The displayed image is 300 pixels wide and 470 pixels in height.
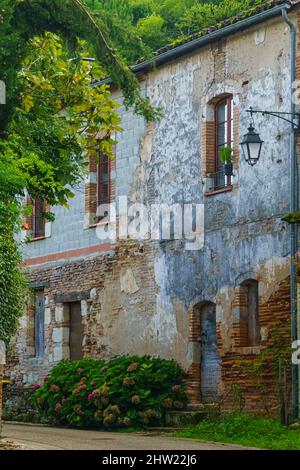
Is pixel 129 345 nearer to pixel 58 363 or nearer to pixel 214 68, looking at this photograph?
Answer: pixel 58 363

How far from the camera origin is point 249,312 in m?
24.3

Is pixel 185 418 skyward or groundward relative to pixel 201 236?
groundward

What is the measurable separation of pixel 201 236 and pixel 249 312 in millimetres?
2020

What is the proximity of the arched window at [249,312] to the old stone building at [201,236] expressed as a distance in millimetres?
25

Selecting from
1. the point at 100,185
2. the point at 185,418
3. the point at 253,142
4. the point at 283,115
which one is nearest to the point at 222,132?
the point at 283,115

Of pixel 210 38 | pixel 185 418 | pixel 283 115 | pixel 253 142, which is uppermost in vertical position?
pixel 210 38

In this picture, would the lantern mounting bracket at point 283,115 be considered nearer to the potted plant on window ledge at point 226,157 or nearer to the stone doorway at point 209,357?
the potted plant on window ledge at point 226,157

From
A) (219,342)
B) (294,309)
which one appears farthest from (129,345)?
(294,309)

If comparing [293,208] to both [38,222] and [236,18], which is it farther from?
[38,222]

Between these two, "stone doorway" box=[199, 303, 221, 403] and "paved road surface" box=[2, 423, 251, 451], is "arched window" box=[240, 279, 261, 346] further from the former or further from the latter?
"paved road surface" box=[2, 423, 251, 451]

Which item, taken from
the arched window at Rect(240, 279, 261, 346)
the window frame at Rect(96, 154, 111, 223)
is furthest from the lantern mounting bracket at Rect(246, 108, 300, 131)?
the window frame at Rect(96, 154, 111, 223)

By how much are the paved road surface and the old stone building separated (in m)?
2.18

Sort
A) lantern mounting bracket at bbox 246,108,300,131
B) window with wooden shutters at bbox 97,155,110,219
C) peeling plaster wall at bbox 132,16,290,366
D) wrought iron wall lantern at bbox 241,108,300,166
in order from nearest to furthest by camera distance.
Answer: lantern mounting bracket at bbox 246,108,300,131, wrought iron wall lantern at bbox 241,108,300,166, peeling plaster wall at bbox 132,16,290,366, window with wooden shutters at bbox 97,155,110,219

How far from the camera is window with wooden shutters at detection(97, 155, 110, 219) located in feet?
95.8
